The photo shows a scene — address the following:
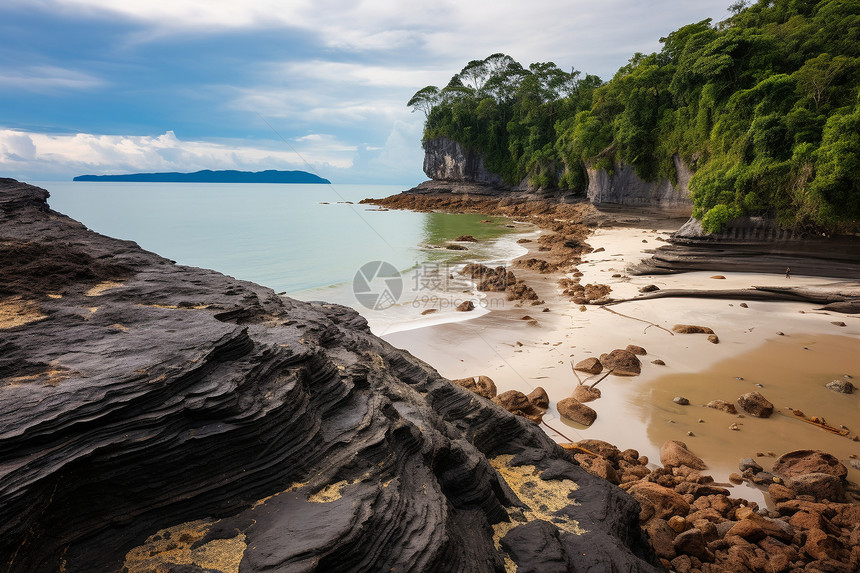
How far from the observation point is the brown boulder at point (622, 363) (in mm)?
8367

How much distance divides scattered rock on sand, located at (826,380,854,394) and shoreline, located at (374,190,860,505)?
123 millimetres

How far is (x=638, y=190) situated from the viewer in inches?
1462

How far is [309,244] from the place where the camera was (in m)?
34.2

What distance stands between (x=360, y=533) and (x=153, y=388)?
1690 millimetres

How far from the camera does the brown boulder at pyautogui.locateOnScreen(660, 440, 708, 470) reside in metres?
5.71

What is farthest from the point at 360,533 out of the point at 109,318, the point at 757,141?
the point at 757,141

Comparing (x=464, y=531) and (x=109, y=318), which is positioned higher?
(x=109, y=318)

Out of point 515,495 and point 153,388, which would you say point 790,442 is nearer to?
point 515,495

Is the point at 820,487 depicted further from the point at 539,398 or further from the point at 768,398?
the point at 539,398

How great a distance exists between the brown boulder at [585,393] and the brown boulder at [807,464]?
2.55 metres

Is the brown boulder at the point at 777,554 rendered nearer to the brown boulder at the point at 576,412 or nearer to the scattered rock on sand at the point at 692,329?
the brown boulder at the point at 576,412

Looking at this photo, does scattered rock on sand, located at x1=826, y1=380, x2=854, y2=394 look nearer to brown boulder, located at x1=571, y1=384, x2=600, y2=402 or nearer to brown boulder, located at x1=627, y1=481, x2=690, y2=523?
brown boulder, located at x1=571, y1=384, x2=600, y2=402
